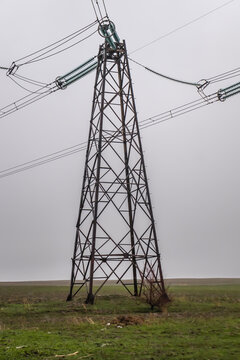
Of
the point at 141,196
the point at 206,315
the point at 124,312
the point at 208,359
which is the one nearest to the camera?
the point at 208,359

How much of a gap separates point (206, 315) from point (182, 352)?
311 inches

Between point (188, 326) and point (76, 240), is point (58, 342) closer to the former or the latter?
point (188, 326)

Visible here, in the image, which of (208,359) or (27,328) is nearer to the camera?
(208,359)

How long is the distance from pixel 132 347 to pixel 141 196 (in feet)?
46.5

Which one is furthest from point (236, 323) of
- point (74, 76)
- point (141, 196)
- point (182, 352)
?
point (74, 76)

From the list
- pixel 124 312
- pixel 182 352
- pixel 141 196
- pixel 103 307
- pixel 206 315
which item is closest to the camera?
pixel 182 352

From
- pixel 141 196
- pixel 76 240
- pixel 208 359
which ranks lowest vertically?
pixel 208 359

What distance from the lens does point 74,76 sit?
27.1m

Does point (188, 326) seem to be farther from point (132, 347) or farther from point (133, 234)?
point (133, 234)

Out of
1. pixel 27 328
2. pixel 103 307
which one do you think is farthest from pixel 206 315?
pixel 27 328

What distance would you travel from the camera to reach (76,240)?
24.9 m

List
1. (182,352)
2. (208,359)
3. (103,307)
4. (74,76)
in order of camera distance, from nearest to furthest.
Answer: (208,359) < (182,352) < (103,307) < (74,76)

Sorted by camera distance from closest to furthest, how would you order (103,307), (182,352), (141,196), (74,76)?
(182,352)
(103,307)
(141,196)
(74,76)

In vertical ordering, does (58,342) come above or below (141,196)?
below
